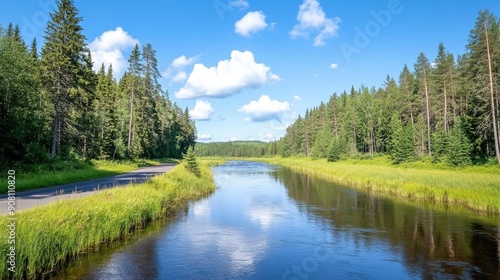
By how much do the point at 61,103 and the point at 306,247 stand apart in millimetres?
31129

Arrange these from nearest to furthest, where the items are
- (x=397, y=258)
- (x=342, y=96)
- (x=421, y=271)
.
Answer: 1. (x=421, y=271)
2. (x=397, y=258)
3. (x=342, y=96)

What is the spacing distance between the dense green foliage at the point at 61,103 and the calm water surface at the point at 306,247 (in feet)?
56.3

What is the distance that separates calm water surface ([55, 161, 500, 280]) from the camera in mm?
11211

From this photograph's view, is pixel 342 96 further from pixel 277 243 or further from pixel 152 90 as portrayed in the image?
pixel 277 243

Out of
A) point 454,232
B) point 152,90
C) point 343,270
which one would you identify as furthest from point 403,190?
point 152,90

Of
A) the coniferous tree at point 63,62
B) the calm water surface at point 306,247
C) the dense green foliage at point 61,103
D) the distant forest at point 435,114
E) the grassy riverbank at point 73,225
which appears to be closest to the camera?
the grassy riverbank at point 73,225

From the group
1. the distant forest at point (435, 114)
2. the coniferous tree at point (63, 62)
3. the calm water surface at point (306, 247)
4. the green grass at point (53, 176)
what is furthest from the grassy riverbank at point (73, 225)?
the distant forest at point (435, 114)

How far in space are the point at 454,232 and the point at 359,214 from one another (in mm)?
5901

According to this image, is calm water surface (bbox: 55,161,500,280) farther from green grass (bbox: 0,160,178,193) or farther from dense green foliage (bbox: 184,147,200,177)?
dense green foliage (bbox: 184,147,200,177)

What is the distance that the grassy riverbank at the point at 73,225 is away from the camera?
29.9 feet

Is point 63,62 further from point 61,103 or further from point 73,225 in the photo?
point 73,225

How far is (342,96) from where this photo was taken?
117750 millimetres

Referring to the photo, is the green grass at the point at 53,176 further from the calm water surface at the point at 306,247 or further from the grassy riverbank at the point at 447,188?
the grassy riverbank at the point at 447,188

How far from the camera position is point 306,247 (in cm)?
1434
